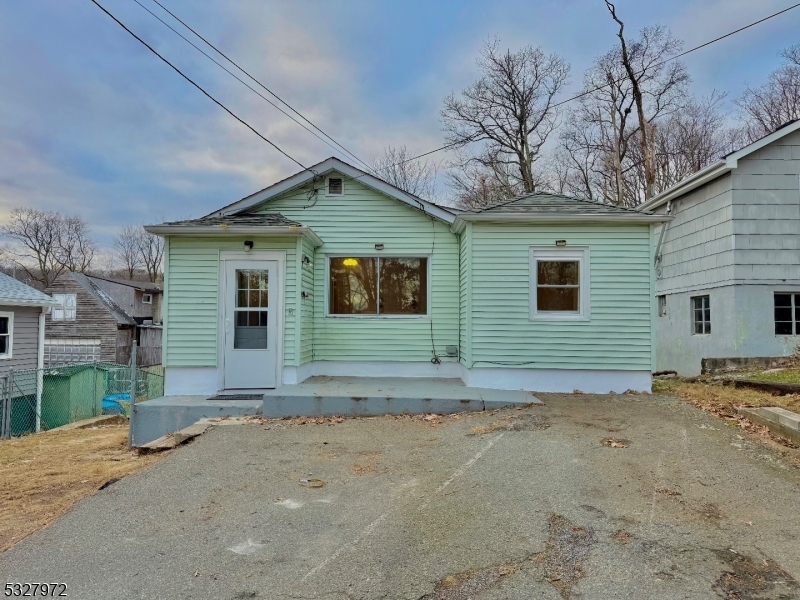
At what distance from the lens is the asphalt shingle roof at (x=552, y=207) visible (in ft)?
26.7

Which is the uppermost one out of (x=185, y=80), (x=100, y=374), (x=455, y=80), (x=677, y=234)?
(x=455, y=80)

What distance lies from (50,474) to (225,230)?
408 cm

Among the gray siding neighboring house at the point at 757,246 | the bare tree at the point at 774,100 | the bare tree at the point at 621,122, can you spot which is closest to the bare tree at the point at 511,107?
the bare tree at the point at 621,122

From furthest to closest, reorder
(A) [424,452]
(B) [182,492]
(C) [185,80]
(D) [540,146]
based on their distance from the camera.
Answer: (D) [540,146]
(C) [185,80]
(A) [424,452]
(B) [182,492]

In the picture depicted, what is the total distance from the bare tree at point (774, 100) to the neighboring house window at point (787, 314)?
13.9 meters

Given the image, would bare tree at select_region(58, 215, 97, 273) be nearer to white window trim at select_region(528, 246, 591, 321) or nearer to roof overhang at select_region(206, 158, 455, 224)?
roof overhang at select_region(206, 158, 455, 224)

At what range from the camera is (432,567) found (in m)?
2.88

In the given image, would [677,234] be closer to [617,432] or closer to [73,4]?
[617,432]

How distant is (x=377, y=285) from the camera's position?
9164mm

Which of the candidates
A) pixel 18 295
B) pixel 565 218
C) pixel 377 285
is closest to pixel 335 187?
pixel 377 285

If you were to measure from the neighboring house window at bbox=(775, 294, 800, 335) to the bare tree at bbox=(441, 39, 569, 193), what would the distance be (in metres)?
14.9

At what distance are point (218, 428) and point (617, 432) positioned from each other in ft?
16.7

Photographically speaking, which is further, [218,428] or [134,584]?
[218,428]

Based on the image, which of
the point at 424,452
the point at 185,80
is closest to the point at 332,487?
the point at 424,452
